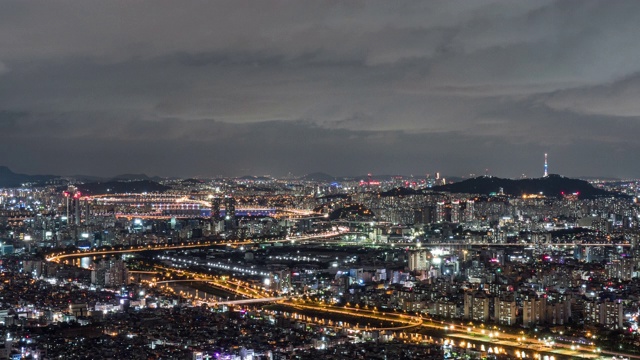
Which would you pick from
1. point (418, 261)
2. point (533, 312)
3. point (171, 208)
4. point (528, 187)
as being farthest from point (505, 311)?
point (171, 208)

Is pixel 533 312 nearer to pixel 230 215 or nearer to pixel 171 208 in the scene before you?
pixel 230 215

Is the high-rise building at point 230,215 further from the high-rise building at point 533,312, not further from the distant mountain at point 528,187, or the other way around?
the high-rise building at point 533,312

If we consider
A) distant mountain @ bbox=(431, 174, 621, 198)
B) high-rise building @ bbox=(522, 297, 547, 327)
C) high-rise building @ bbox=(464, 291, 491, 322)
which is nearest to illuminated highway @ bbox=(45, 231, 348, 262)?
high-rise building @ bbox=(464, 291, 491, 322)

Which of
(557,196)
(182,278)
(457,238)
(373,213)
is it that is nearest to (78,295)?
(182,278)

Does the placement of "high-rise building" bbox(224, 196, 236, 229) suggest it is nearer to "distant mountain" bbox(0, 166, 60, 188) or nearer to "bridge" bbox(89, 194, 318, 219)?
"bridge" bbox(89, 194, 318, 219)

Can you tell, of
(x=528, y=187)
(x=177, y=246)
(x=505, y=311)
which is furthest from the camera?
(x=528, y=187)

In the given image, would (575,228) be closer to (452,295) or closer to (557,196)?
(557,196)

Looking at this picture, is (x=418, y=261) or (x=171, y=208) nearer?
(x=418, y=261)
